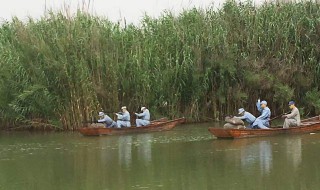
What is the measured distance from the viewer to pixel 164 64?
22.6 m

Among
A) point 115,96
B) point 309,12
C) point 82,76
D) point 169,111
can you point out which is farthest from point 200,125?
point 309,12

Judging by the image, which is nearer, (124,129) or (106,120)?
(124,129)

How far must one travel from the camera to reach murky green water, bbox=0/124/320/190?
10.9 m

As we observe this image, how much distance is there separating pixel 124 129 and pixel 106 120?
699 mm

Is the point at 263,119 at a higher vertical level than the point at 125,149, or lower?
higher

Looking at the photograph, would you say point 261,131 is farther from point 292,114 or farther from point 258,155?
point 258,155

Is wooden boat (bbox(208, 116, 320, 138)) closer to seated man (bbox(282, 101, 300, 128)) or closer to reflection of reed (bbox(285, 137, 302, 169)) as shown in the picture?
seated man (bbox(282, 101, 300, 128))

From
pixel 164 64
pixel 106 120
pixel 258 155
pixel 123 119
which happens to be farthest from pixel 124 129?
pixel 258 155

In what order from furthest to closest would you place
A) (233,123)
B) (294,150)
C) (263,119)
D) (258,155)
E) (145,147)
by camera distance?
(263,119), (233,123), (145,147), (294,150), (258,155)

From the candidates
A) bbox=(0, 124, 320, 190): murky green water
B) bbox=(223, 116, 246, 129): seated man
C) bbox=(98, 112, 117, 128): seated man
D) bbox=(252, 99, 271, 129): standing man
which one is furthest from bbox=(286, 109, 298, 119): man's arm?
bbox=(98, 112, 117, 128): seated man

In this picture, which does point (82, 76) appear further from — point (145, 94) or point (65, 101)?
point (145, 94)

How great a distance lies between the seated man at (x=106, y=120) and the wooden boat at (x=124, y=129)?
1.00ft

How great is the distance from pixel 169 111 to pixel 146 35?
129 inches

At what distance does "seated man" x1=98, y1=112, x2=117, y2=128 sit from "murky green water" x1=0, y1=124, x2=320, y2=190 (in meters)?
0.85
